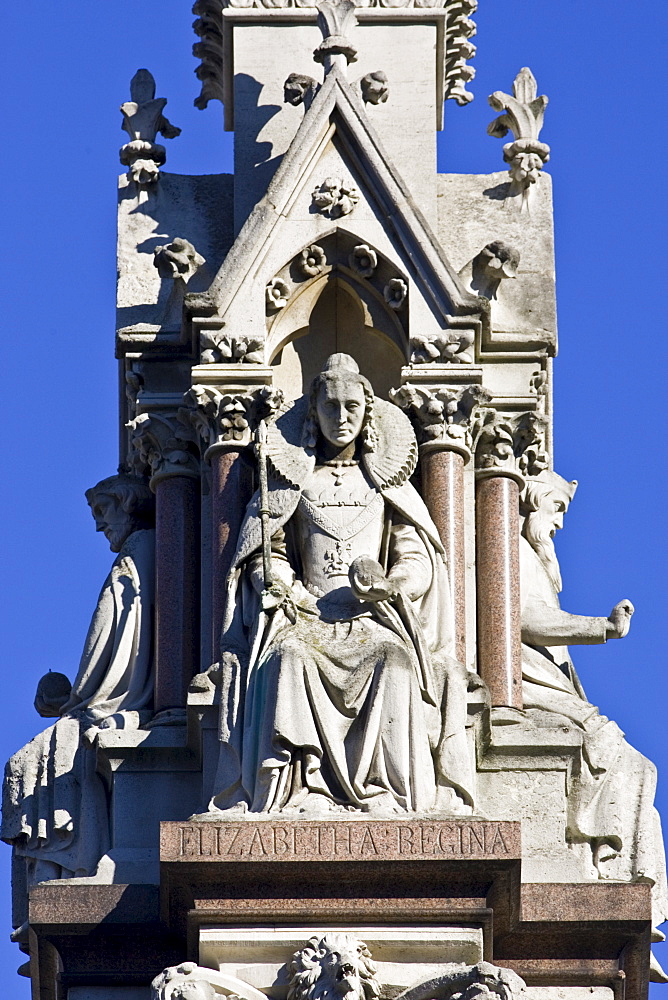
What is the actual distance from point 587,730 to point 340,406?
267 centimetres

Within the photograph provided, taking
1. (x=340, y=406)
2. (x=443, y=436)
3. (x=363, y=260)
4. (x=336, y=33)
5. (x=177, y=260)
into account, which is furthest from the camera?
(x=336, y=33)

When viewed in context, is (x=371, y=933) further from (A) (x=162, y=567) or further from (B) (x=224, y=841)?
(A) (x=162, y=567)

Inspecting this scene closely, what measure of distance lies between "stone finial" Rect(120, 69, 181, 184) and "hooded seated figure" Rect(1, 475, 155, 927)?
2722 millimetres

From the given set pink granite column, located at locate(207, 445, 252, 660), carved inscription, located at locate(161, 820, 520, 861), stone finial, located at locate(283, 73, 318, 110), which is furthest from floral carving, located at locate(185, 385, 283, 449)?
carved inscription, located at locate(161, 820, 520, 861)

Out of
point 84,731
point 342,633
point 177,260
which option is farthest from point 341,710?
point 177,260

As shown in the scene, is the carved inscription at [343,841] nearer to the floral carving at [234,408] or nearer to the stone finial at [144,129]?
the floral carving at [234,408]

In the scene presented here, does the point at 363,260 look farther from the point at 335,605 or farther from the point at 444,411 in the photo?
the point at 335,605

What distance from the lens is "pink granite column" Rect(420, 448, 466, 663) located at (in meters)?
28.4

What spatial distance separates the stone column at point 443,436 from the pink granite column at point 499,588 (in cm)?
34

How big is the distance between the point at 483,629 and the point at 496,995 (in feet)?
11.3

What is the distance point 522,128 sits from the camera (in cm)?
3088

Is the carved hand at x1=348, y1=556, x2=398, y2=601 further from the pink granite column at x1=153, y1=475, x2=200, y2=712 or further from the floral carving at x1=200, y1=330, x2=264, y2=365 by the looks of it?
the floral carving at x1=200, y1=330, x2=264, y2=365

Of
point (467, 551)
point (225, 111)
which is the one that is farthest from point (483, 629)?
point (225, 111)

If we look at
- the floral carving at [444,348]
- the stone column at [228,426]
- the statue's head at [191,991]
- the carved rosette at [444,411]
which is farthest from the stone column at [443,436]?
the statue's head at [191,991]
